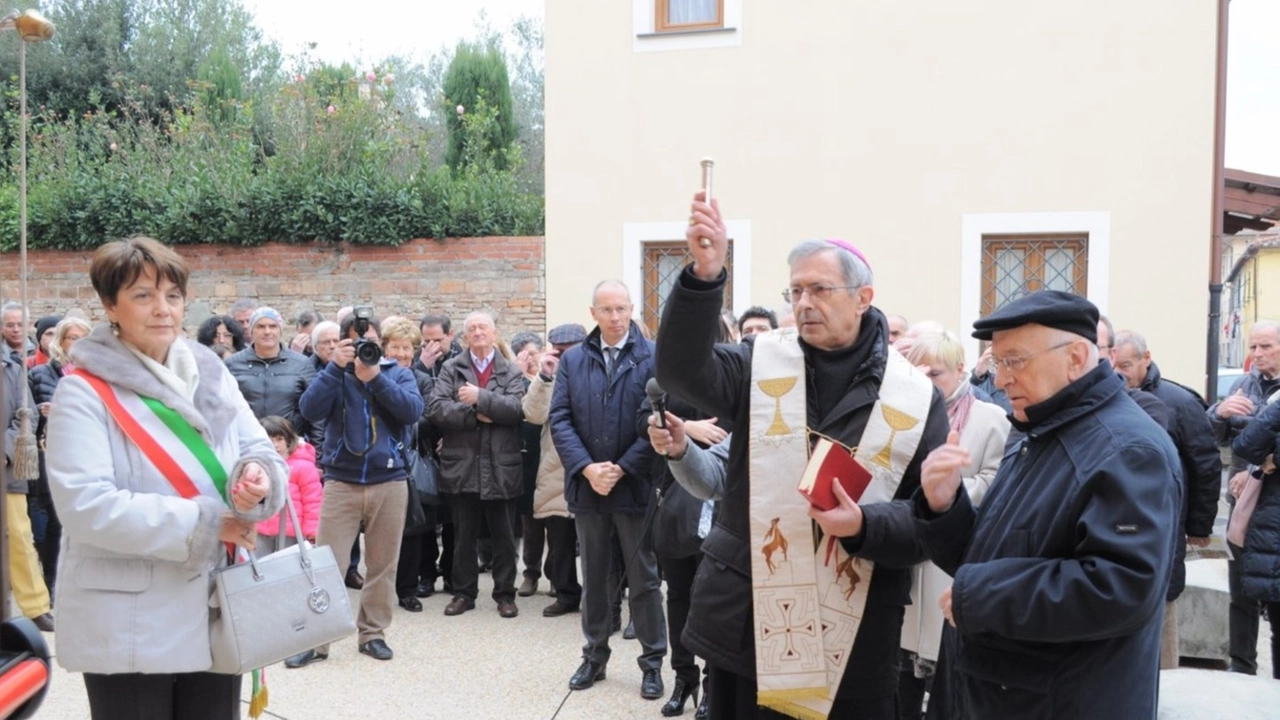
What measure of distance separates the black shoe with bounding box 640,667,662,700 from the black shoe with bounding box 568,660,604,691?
10.9 inches

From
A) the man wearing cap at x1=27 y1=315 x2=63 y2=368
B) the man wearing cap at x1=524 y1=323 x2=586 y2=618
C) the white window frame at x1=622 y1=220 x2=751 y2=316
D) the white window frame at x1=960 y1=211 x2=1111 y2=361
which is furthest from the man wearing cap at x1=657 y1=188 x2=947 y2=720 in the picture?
the white window frame at x1=622 y1=220 x2=751 y2=316

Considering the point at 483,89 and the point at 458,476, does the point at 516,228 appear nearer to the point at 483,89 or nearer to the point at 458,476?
the point at 458,476

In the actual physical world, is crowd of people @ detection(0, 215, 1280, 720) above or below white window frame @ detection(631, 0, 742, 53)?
below

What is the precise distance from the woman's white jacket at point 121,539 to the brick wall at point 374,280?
8.49 metres

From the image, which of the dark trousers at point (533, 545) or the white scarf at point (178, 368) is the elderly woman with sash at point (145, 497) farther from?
the dark trousers at point (533, 545)

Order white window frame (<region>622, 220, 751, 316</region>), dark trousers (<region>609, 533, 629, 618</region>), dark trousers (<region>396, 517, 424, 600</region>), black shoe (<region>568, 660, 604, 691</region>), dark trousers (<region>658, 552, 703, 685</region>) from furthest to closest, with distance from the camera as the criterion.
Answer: white window frame (<region>622, 220, 751, 316</region>) < dark trousers (<region>396, 517, 424, 600</region>) < dark trousers (<region>609, 533, 629, 618</region>) < black shoe (<region>568, 660, 604, 691</region>) < dark trousers (<region>658, 552, 703, 685</region>)

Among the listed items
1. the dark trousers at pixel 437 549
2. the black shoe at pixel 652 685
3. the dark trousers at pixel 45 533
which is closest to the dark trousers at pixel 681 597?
the black shoe at pixel 652 685

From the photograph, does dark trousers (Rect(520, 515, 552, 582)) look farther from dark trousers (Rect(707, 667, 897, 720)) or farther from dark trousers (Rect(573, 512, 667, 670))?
dark trousers (Rect(707, 667, 897, 720))

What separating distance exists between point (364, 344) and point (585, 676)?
2.06 meters

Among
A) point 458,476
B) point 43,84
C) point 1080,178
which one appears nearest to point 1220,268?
point 1080,178

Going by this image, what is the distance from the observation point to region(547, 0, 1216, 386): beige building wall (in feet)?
31.7

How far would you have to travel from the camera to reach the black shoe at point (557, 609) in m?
7.04

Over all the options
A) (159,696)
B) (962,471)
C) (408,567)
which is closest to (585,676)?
(408,567)

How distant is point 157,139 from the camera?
16.3 m
